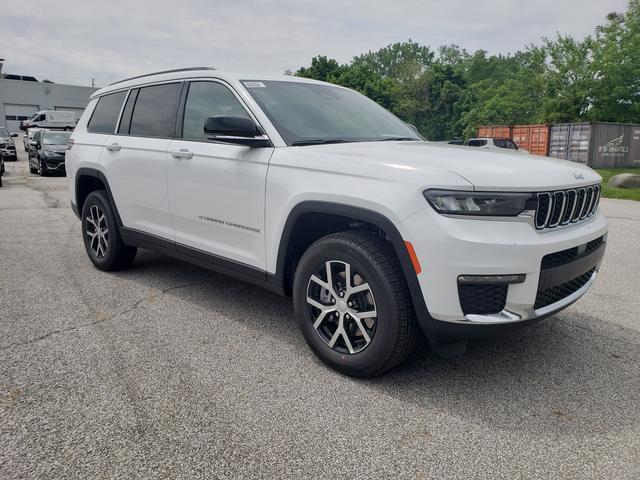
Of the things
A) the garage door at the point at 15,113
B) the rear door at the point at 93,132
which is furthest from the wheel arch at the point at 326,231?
the garage door at the point at 15,113

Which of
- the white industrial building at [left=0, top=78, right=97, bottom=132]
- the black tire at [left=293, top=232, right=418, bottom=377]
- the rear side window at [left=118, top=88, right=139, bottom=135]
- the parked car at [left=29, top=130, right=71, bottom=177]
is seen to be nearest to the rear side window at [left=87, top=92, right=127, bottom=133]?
the rear side window at [left=118, top=88, right=139, bottom=135]

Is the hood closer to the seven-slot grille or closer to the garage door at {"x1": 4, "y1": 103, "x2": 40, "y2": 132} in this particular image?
the seven-slot grille

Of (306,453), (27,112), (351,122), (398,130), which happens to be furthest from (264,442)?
(27,112)

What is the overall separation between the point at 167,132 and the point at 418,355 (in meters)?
2.68

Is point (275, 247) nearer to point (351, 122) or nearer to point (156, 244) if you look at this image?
point (351, 122)

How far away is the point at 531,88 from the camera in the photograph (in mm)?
49406

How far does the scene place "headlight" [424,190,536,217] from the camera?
8.48ft

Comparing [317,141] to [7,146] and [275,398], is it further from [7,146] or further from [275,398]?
[7,146]

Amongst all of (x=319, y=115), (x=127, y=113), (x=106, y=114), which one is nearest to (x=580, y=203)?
(x=319, y=115)

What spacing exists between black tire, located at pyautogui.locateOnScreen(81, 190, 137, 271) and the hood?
269cm

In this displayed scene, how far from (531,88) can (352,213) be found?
52.4 metres

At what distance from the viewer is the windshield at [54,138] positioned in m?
18.1

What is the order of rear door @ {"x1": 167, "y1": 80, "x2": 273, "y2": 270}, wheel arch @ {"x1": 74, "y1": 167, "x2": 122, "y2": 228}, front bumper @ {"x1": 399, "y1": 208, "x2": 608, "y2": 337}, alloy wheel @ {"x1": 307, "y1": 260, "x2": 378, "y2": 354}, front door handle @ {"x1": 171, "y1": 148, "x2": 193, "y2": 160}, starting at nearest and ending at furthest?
front bumper @ {"x1": 399, "y1": 208, "x2": 608, "y2": 337}
alloy wheel @ {"x1": 307, "y1": 260, "x2": 378, "y2": 354}
rear door @ {"x1": 167, "y1": 80, "x2": 273, "y2": 270}
front door handle @ {"x1": 171, "y1": 148, "x2": 193, "y2": 160}
wheel arch @ {"x1": 74, "y1": 167, "x2": 122, "y2": 228}

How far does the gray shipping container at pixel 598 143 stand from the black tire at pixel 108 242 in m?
24.6
